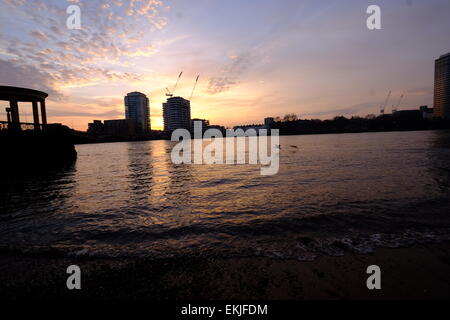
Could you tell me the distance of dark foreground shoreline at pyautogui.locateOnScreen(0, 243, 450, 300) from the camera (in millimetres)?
3732

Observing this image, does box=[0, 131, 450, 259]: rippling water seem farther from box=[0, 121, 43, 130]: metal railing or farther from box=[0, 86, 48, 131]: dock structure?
box=[0, 86, 48, 131]: dock structure

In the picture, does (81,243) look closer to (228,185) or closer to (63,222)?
(63,222)

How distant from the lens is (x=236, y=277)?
4242 millimetres

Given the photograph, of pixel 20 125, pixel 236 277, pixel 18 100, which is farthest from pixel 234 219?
pixel 18 100

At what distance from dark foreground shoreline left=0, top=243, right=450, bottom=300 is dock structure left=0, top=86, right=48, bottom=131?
28243 mm

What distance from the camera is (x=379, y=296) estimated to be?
3.60 meters

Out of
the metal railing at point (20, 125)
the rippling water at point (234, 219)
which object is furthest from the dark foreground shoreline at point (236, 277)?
the metal railing at point (20, 125)

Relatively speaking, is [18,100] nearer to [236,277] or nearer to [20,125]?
[20,125]

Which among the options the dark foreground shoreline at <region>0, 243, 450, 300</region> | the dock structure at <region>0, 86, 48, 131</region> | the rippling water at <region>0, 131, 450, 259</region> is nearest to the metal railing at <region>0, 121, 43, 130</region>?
the dock structure at <region>0, 86, 48, 131</region>

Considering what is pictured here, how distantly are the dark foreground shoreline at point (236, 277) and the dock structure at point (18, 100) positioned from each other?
28.2 metres

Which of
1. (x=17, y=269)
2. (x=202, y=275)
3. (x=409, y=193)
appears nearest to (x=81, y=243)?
(x=17, y=269)

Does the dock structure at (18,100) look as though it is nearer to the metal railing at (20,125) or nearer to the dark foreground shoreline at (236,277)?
the metal railing at (20,125)

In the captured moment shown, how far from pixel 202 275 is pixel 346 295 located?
9.14 feet

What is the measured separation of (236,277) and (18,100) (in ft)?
131
